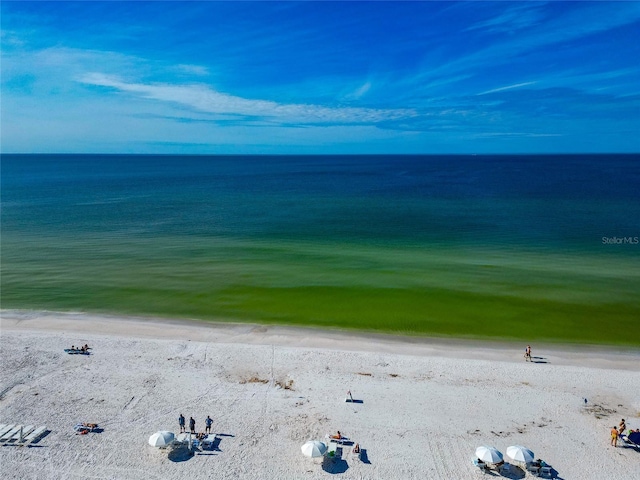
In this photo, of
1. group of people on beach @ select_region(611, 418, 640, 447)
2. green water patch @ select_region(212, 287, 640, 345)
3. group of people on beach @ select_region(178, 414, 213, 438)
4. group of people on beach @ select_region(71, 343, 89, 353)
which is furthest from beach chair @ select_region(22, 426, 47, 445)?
group of people on beach @ select_region(611, 418, 640, 447)

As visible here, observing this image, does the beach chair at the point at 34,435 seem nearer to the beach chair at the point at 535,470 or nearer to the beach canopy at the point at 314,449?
the beach canopy at the point at 314,449

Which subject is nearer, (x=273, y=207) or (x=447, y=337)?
(x=447, y=337)

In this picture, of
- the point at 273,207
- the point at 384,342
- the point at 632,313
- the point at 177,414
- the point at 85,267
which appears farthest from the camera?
the point at 273,207

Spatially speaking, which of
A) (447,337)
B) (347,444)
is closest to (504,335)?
(447,337)

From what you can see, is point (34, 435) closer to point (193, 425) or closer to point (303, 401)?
point (193, 425)

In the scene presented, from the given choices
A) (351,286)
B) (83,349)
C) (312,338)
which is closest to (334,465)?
(312,338)

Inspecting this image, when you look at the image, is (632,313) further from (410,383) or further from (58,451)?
(58,451)
